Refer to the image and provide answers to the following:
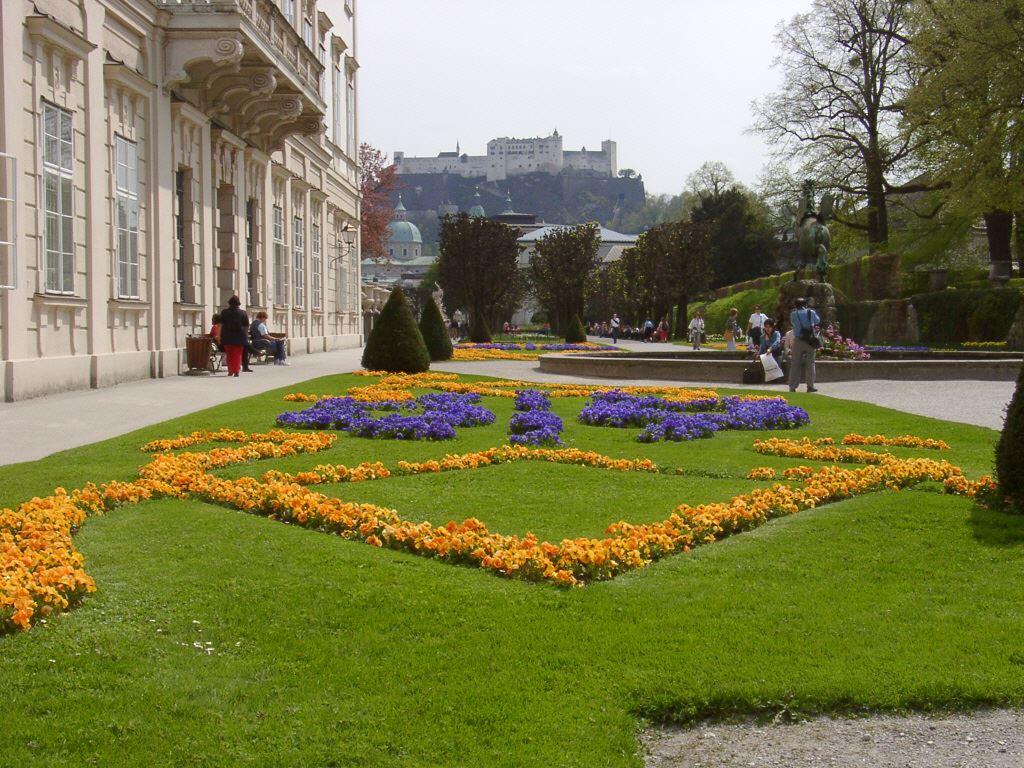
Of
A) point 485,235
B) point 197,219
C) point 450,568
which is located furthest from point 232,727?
point 485,235

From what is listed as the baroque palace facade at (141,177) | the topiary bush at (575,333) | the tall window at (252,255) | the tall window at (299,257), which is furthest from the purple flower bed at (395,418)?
the topiary bush at (575,333)

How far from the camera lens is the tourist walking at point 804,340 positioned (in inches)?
680

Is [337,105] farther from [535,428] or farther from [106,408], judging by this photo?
[535,428]

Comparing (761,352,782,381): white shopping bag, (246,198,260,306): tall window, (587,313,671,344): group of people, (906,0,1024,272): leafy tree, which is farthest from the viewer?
(587,313,671,344): group of people

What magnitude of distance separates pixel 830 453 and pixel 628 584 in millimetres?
5119

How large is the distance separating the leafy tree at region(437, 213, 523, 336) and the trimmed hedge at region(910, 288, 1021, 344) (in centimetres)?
2422

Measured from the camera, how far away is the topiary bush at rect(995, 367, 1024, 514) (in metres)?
6.46

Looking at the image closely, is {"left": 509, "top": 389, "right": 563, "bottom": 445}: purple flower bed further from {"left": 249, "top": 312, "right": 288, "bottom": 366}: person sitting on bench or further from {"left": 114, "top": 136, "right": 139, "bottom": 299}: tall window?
{"left": 249, "top": 312, "right": 288, "bottom": 366}: person sitting on bench

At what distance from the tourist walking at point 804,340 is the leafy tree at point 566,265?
45.3m

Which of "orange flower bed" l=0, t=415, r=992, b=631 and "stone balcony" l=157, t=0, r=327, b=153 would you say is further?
"stone balcony" l=157, t=0, r=327, b=153

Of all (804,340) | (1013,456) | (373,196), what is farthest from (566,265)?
(1013,456)

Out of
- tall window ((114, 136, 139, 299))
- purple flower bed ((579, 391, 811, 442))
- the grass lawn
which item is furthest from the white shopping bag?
the grass lawn

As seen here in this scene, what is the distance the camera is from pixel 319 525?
6.56 metres

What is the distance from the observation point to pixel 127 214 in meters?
18.1
